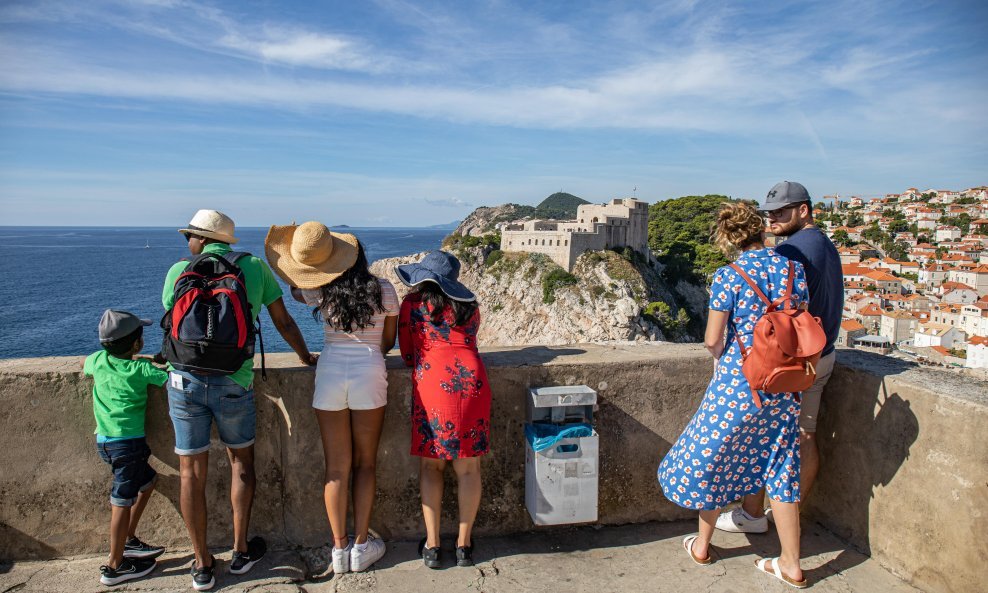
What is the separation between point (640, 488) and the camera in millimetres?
3236

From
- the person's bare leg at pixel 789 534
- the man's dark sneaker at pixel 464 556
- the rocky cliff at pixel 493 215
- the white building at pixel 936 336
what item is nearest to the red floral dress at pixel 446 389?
the man's dark sneaker at pixel 464 556

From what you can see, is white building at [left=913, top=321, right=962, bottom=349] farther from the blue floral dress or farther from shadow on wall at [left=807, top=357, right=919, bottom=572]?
the blue floral dress

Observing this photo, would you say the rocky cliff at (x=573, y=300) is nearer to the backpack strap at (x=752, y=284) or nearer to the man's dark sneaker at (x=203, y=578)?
the backpack strap at (x=752, y=284)

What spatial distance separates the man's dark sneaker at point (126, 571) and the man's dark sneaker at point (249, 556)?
1.26 feet

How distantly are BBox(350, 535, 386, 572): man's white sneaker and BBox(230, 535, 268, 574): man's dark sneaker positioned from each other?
46 centimetres

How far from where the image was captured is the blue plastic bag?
2781mm

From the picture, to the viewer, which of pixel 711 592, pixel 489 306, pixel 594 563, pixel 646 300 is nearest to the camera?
pixel 711 592

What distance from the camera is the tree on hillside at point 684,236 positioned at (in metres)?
62.1

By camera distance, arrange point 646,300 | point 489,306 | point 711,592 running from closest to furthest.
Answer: point 711,592 → point 646,300 → point 489,306

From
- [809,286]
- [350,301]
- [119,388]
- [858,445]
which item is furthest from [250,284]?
[858,445]

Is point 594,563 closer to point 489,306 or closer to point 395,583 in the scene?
point 395,583

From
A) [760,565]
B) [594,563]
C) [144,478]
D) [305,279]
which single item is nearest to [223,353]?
[305,279]

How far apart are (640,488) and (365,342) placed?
1715mm

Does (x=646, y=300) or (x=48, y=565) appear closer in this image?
(x=48, y=565)
